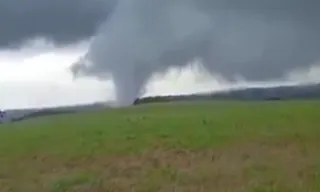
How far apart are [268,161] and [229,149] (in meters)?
4.02

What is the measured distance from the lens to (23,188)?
24.2m

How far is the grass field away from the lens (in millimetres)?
23219

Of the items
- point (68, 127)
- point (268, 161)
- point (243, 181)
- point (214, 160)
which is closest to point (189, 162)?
point (214, 160)

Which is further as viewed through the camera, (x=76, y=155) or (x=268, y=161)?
(x=76, y=155)

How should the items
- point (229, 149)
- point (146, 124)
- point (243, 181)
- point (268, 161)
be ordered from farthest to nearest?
point (146, 124) → point (229, 149) → point (268, 161) → point (243, 181)

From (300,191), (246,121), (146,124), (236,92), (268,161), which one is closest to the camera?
(300,191)

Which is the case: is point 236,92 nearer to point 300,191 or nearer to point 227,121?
point 227,121

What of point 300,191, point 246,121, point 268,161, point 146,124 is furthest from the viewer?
point 246,121

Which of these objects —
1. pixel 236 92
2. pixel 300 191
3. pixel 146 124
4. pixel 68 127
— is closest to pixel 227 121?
pixel 146 124

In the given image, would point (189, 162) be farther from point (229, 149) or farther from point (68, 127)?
point (68, 127)

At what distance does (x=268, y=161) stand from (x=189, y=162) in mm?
3108

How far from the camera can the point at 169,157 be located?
93.2ft

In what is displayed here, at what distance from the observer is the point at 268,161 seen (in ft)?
88.3

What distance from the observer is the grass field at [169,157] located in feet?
76.2
